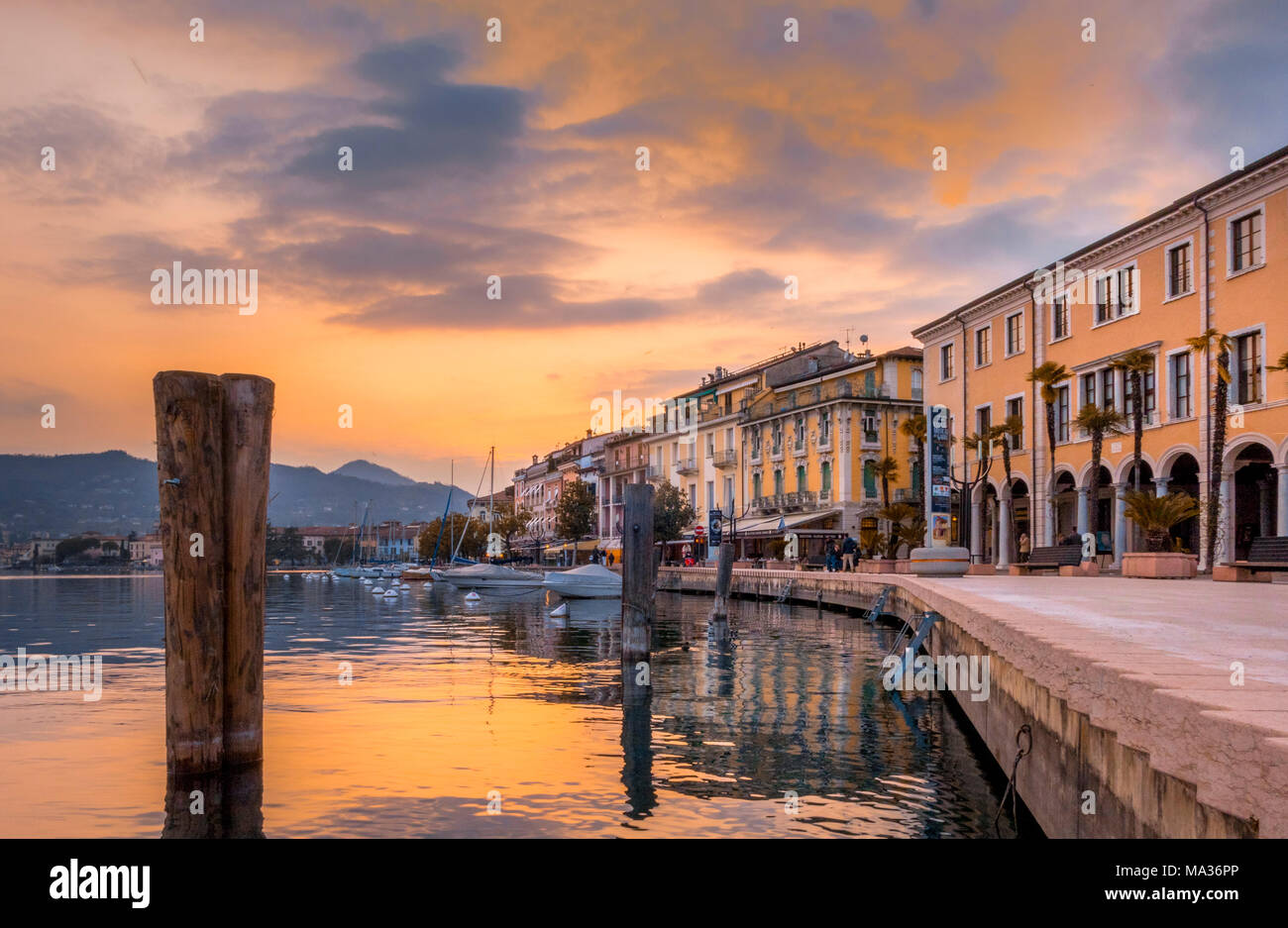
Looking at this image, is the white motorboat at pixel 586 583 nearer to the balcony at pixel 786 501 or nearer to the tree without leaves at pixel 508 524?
the balcony at pixel 786 501

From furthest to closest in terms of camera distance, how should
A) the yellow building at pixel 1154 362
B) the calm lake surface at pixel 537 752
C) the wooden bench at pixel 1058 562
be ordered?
the yellow building at pixel 1154 362 → the wooden bench at pixel 1058 562 → the calm lake surface at pixel 537 752

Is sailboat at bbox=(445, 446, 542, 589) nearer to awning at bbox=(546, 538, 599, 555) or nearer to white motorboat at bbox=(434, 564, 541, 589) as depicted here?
white motorboat at bbox=(434, 564, 541, 589)

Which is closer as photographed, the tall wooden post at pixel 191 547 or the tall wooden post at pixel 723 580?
the tall wooden post at pixel 191 547

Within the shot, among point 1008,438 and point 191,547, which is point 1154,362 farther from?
point 191,547

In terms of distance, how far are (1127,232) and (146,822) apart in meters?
37.8

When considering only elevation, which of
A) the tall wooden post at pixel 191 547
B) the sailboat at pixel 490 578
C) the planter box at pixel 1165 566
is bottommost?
the sailboat at pixel 490 578

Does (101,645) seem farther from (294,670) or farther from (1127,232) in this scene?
(1127,232)

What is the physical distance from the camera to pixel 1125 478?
4056 centimetres

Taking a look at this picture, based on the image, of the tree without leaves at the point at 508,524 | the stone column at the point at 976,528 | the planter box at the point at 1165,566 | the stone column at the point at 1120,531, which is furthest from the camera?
the tree without leaves at the point at 508,524

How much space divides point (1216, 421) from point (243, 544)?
2739 centimetres

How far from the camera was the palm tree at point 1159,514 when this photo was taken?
2906 cm

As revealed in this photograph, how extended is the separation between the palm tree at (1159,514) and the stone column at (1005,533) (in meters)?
18.6

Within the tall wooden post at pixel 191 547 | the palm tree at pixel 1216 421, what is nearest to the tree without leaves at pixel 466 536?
the palm tree at pixel 1216 421

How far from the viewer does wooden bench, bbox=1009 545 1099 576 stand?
31.3 metres
